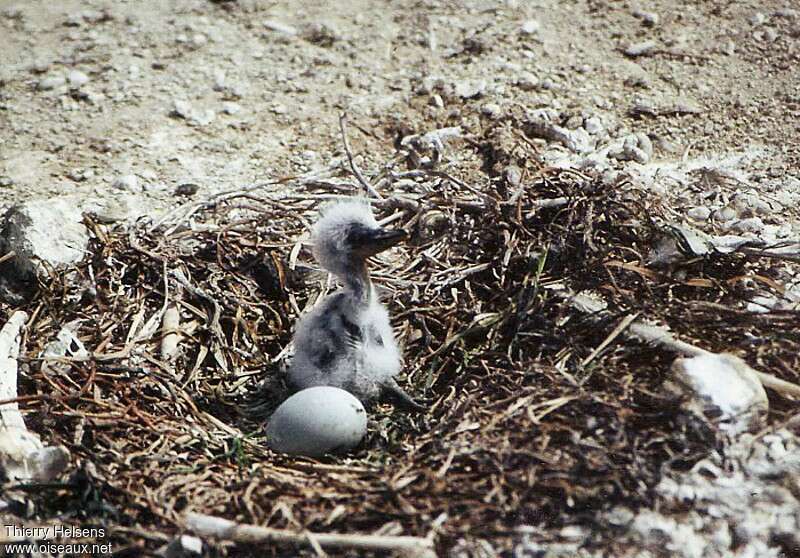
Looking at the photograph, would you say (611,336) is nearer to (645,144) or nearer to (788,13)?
(645,144)

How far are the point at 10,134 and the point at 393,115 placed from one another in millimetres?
2065

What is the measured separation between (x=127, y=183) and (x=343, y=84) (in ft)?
4.46

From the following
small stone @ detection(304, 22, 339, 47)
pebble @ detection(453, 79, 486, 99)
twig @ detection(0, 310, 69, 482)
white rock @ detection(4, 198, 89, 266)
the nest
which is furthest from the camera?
small stone @ detection(304, 22, 339, 47)

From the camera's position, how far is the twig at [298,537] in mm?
2451

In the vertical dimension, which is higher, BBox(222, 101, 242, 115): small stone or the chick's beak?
the chick's beak

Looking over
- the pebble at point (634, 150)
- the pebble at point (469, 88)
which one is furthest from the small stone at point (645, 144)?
the pebble at point (469, 88)

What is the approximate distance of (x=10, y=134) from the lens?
17.5ft

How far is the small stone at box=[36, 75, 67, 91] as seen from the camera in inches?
221

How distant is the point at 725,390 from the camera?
2.78m

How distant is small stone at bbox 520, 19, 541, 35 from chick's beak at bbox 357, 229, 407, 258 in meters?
2.65

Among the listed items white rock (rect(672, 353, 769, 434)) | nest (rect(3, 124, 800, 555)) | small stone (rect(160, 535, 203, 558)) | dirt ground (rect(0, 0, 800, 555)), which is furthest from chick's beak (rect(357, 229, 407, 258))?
dirt ground (rect(0, 0, 800, 555))

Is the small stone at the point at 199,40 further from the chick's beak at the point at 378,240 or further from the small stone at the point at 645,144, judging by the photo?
the chick's beak at the point at 378,240

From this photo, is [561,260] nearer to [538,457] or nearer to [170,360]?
[538,457]

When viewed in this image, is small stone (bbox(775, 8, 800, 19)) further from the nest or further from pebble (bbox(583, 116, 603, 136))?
the nest
